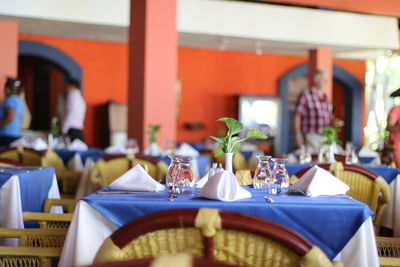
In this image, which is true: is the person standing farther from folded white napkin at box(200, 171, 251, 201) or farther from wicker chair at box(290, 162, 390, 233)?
folded white napkin at box(200, 171, 251, 201)

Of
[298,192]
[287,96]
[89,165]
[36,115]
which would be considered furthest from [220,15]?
[298,192]

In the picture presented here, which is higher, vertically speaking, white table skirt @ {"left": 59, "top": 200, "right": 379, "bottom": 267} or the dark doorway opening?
the dark doorway opening

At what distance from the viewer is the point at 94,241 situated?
86.5 inches

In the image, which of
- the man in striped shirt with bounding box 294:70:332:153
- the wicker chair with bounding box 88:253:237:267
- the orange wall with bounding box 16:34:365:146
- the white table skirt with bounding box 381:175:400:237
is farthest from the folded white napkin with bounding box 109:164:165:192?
the orange wall with bounding box 16:34:365:146

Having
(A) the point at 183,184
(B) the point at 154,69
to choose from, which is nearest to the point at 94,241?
(A) the point at 183,184

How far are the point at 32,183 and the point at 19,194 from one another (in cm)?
35

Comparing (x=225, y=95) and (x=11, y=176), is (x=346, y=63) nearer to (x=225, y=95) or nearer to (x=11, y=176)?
(x=225, y=95)

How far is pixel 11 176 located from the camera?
3.16 metres

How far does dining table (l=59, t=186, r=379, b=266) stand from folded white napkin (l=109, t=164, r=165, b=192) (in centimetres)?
33

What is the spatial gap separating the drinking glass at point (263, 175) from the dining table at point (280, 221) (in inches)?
16.7

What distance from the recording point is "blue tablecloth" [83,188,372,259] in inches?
83.7

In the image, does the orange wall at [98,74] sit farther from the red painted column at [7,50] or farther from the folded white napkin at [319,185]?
the folded white napkin at [319,185]

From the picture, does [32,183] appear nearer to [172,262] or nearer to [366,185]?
[366,185]

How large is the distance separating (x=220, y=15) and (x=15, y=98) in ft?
14.7
